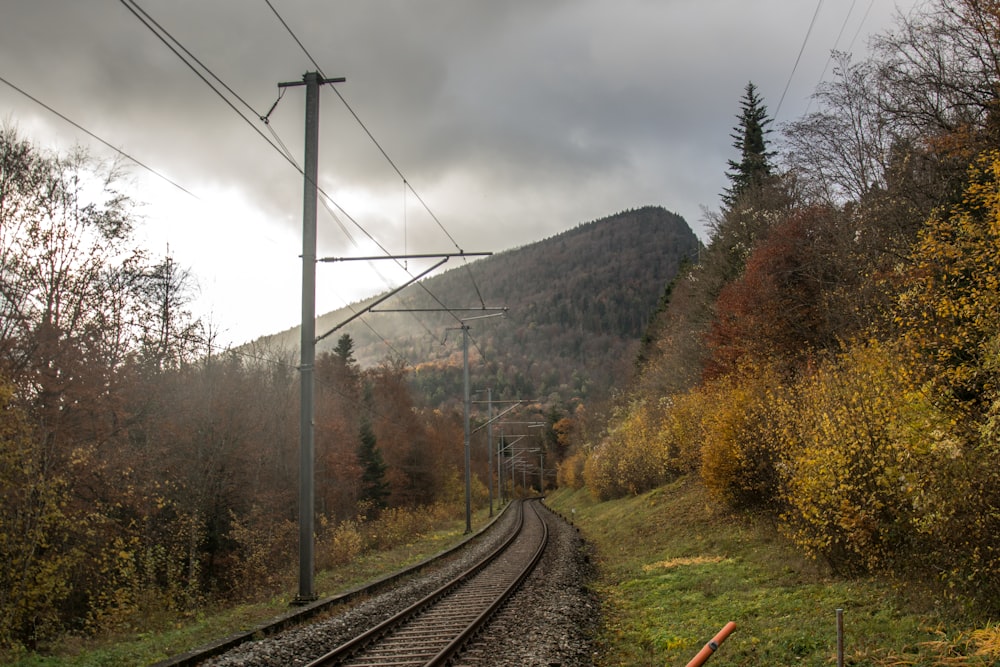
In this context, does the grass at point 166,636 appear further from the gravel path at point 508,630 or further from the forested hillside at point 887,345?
the forested hillside at point 887,345

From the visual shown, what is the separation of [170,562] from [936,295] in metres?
23.0

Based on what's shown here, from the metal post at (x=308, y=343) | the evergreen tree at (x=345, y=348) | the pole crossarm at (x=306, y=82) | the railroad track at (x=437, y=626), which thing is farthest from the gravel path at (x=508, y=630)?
the evergreen tree at (x=345, y=348)

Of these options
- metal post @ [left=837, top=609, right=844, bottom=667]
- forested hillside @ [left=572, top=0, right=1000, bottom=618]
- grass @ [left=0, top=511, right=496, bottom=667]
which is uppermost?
forested hillside @ [left=572, top=0, right=1000, bottom=618]

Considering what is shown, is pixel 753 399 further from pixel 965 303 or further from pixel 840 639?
pixel 840 639

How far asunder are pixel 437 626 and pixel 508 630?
1.39 meters

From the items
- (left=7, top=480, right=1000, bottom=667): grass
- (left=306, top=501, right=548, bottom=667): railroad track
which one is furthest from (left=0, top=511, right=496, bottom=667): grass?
(left=306, top=501, right=548, bottom=667): railroad track

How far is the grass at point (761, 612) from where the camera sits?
8469 mm

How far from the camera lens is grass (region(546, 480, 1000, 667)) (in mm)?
8469

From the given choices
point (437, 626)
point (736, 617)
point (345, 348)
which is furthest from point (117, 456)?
point (345, 348)

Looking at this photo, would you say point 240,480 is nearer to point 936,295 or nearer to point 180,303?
point 180,303

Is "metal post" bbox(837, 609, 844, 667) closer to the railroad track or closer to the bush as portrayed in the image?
the railroad track

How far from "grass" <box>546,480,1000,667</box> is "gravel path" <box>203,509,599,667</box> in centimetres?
58

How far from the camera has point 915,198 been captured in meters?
16.7

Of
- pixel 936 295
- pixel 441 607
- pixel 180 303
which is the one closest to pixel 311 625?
pixel 441 607
